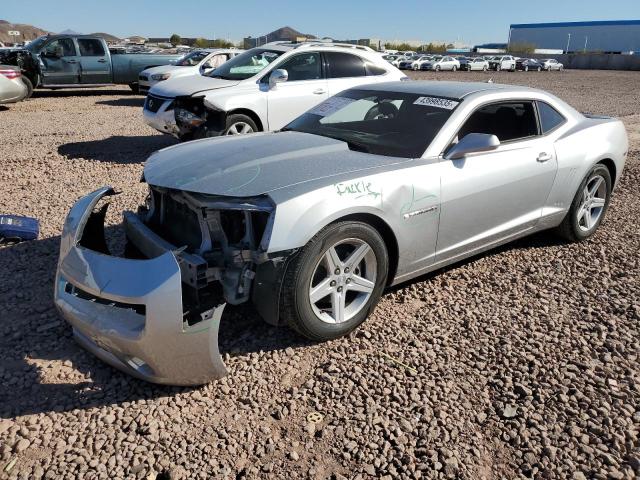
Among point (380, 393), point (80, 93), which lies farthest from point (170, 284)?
point (80, 93)

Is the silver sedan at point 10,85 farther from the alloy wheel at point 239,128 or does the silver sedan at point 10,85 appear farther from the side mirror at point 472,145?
the side mirror at point 472,145

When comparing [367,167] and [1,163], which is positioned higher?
[367,167]

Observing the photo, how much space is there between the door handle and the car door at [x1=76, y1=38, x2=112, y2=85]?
1518 centimetres

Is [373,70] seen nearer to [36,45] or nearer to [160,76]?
[160,76]

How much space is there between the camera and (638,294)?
13.9ft

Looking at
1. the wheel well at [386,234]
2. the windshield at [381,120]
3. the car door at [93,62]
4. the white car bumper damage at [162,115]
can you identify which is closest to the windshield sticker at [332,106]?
the windshield at [381,120]

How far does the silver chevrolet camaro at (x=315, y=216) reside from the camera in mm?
2826

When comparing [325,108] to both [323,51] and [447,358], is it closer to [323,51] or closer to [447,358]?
[447,358]

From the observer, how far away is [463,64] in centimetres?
5381

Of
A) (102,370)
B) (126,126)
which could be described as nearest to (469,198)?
(102,370)

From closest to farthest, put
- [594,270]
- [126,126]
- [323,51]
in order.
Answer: [594,270] → [323,51] → [126,126]

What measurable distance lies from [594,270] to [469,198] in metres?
1.60

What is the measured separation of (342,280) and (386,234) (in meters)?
0.44

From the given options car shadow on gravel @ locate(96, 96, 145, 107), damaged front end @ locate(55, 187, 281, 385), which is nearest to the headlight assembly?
car shadow on gravel @ locate(96, 96, 145, 107)
